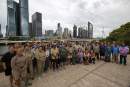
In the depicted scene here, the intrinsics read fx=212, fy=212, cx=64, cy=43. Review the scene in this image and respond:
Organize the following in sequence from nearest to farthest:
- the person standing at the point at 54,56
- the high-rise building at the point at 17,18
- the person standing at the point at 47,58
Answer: the person standing at the point at 47,58
the person standing at the point at 54,56
the high-rise building at the point at 17,18

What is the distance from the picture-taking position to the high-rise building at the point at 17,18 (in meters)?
123

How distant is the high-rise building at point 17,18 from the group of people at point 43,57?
10691 centimetres

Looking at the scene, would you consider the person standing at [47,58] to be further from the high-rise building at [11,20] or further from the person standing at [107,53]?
the high-rise building at [11,20]

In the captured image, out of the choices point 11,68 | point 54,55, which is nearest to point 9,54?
point 11,68

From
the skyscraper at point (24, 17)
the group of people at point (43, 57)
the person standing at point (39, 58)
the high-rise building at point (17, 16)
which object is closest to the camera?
the group of people at point (43, 57)

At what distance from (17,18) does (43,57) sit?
123m

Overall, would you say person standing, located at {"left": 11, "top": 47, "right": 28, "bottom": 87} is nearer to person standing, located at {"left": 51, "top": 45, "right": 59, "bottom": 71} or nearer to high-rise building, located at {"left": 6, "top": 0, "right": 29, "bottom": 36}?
person standing, located at {"left": 51, "top": 45, "right": 59, "bottom": 71}

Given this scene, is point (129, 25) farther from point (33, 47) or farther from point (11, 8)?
point (11, 8)

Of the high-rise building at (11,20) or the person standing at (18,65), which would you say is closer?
the person standing at (18,65)

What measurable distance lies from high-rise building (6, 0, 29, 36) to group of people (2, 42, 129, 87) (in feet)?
351

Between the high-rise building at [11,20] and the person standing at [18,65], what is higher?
the high-rise building at [11,20]

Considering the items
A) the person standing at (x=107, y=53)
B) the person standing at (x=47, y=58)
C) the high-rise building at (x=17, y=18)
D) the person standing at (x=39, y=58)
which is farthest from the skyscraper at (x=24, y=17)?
the person standing at (x=39, y=58)

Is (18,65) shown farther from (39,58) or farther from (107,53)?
(107,53)

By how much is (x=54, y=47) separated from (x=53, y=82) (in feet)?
12.5
